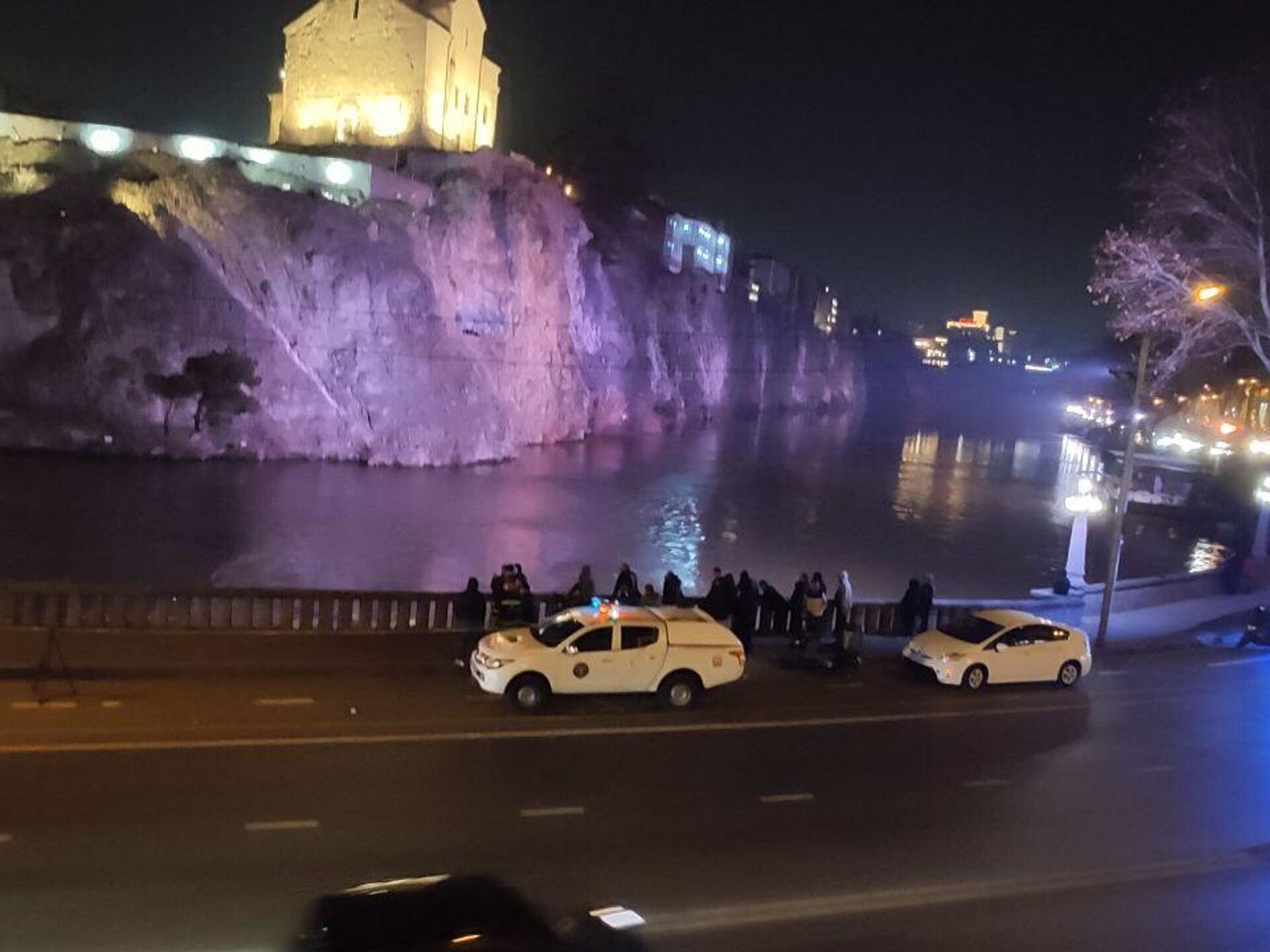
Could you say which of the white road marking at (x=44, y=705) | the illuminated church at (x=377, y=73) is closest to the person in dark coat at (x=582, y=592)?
the white road marking at (x=44, y=705)

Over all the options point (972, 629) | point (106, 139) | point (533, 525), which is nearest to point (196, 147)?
point (106, 139)

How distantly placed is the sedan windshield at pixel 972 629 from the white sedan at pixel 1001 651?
0.01 m

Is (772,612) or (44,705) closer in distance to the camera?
(44,705)

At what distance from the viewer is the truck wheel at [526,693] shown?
1248 cm

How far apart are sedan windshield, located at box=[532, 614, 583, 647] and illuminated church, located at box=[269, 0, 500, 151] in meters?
50.0

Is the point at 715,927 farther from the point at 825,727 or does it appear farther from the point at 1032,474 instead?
the point at 1032,474

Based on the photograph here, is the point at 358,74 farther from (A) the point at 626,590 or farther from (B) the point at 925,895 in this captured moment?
(B) the point at 925,895

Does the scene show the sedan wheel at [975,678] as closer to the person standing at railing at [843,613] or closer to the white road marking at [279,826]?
the person standing at railing at [843,613]

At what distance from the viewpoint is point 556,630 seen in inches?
515

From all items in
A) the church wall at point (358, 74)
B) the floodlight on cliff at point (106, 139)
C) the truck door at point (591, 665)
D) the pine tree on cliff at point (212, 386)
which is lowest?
the truck door at point (591, 665)

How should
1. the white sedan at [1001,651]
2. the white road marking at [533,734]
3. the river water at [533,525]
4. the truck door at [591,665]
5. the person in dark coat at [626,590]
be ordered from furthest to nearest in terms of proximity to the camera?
the river water at [533,525]
the person in dark coat at [626,590]
the white sedan at [1001,651]
the truck door at [591,665]
the white road marking at [533,734]

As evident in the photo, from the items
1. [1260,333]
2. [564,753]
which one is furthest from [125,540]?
[1260,333]

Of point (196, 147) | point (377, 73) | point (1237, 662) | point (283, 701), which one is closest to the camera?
point (283, 701)

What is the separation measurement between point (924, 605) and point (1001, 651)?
9.86ft
